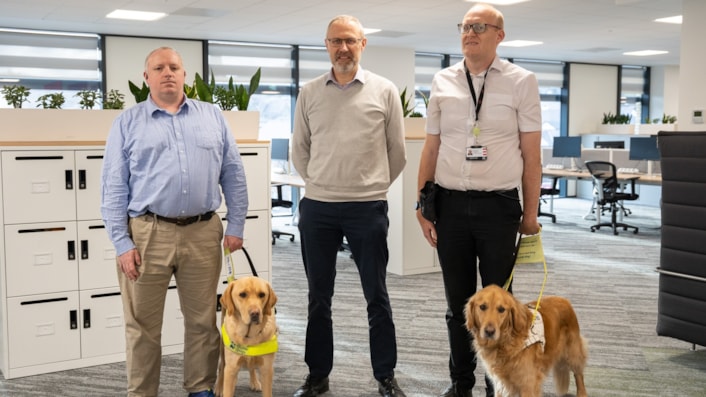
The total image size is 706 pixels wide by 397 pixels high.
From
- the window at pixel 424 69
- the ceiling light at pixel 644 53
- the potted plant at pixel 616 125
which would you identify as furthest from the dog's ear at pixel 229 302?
the potted plant at pixel 616 125

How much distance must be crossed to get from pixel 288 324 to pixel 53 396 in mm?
1747

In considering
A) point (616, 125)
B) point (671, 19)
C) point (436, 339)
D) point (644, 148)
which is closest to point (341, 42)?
point (436, 339)

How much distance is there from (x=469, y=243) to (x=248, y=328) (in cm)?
Answer: 99

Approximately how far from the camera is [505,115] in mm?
2824

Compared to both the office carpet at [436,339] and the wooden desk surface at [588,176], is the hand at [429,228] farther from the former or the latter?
the wooden desk surface at [588,176]

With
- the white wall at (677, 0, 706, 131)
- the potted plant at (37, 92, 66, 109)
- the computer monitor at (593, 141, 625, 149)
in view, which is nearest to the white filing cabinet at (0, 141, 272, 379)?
the potted plant at (37, 92, 66, 109)

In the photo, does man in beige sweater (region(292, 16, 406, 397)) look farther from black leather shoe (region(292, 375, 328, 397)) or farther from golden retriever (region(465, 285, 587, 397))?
→ golden retriever (region(465, 285, 587, 397))

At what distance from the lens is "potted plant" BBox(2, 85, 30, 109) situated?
4004mm

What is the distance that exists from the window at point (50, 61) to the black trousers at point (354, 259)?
28.4ft

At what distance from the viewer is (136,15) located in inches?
373

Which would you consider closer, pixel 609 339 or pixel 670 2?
pixel 609 339

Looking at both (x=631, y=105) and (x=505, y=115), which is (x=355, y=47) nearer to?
(x=505, y=115)

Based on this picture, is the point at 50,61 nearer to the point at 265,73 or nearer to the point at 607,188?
the point at 265,73

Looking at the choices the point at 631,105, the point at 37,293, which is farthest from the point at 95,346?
the point at 631,105
